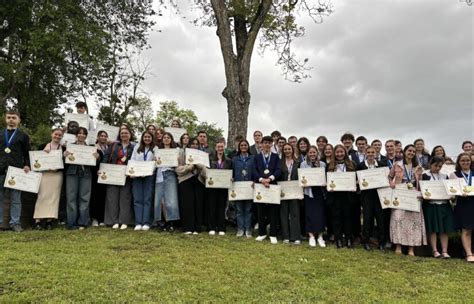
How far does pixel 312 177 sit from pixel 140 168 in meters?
3.53

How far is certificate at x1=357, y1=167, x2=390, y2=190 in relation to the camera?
7637 millimetres

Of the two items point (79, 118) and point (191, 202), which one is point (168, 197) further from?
point (79, 118)

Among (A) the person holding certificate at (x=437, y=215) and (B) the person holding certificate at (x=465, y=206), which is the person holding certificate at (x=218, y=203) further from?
(B) the person holding certificate at (x=465, y=206)

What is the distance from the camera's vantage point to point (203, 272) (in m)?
5.75

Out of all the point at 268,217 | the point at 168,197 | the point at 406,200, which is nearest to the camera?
the point at 406,200

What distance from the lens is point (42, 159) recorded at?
8031mm

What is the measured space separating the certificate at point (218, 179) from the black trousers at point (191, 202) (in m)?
0.33

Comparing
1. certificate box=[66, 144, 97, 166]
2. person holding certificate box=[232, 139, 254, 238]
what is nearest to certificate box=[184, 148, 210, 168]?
person holding certificate box=[232, 139, 254, 238]

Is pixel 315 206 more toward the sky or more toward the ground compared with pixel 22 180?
more toward the ground

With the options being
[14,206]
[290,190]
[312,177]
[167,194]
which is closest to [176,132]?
[167,194]

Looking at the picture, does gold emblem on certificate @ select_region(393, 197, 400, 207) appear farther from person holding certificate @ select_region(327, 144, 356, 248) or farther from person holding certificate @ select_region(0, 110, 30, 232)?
person holding certificate @ select_region(0, 110, 30, 232)

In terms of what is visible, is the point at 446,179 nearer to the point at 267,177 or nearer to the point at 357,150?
the point at 357,150

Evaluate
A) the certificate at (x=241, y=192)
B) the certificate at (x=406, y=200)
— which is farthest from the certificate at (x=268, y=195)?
the certificate at (x=406, y=200)

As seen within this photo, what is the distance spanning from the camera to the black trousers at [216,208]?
8562 millimetres
